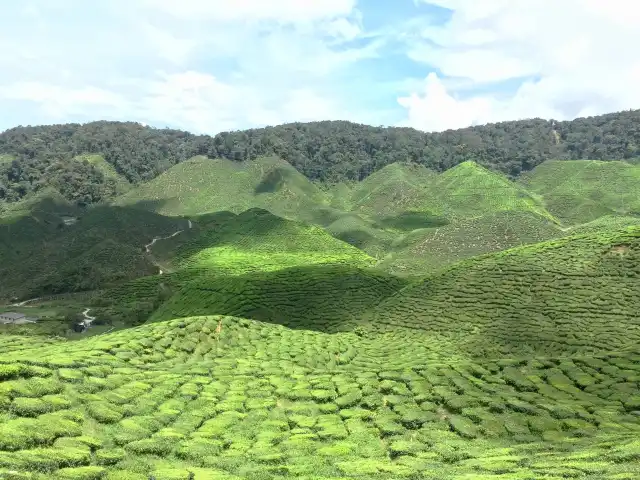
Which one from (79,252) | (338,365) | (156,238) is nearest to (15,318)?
(79,252)

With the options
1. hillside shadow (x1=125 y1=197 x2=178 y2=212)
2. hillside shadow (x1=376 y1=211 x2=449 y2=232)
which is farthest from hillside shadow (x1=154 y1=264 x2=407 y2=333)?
hillside shadow (x1=125 y1=197 x2=178 y2=212)

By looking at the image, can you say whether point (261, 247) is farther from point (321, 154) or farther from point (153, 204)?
point (321, 154)

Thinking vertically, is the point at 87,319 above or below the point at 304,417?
below

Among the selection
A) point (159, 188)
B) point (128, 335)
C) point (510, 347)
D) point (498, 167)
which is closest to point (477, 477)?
point (128, 335)

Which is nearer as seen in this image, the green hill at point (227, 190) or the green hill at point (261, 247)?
the green hill at point (261, 247)

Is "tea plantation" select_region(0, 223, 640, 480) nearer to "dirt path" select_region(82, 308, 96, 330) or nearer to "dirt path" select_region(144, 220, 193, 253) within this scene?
"dirt path" select_region(82, 308, 96, 330)

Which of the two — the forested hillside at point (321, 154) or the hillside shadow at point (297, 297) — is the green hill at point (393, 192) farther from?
the hillside shadow at point (297, 297)

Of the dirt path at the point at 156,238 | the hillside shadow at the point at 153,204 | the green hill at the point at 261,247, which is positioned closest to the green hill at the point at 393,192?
the green hill at the point at 261,247
